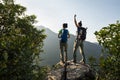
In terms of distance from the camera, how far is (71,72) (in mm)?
20328

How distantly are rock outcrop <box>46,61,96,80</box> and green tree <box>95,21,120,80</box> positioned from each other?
14.9ft

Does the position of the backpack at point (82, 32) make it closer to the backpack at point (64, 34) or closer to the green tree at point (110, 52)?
the backpack at point (64, 34)

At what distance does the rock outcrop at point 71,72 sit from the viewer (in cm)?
1995

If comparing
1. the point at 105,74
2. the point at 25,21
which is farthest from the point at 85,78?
the point at 25,21

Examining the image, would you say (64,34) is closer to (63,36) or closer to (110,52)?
(63,36)

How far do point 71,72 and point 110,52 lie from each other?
596cm

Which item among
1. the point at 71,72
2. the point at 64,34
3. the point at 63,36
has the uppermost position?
the point at 64,34

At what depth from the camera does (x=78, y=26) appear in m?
19.8

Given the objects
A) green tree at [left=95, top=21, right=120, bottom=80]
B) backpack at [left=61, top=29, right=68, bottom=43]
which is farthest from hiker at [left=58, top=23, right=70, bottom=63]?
green tree at [left=95, top=21, right=120, bottom=80]

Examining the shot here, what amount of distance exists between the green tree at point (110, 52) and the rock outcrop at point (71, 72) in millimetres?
4534

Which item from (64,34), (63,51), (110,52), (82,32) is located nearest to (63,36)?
(64,34)

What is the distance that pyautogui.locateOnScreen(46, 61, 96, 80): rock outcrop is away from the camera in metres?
20.0

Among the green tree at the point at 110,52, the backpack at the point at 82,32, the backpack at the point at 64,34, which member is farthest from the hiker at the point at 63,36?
the green tree at the point at 110,52

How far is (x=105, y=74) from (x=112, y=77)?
0.56 metres
